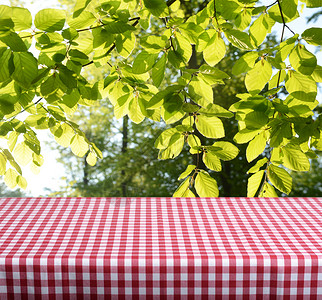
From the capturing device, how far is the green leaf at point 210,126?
4.37 feet

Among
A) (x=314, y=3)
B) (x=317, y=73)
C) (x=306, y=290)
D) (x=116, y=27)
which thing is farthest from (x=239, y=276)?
(x=314, y=3)

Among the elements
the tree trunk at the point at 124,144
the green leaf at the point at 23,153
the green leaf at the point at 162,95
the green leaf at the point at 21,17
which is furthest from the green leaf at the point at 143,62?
the tree trunk at the point at 124,144

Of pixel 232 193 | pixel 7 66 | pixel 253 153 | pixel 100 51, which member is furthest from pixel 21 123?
pixel 232 193

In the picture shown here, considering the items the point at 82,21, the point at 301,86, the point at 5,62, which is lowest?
the point at 301,86

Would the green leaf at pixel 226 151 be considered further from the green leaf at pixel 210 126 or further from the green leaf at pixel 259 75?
the green leaf at pixel 259 75

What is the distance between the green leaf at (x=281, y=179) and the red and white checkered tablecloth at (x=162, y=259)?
21.4 inches

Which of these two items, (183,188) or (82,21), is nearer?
(82,21)

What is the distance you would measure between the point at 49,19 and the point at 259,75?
0.72m

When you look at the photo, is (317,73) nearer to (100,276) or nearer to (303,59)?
(303,59)

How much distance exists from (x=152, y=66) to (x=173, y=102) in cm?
Result: 15

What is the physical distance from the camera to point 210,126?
4.44 feet

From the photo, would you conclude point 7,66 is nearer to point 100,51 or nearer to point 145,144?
point 100,51

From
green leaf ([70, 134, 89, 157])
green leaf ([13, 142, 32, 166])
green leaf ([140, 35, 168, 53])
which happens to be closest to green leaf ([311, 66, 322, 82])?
green leaf ([140, 35, 168, 53])

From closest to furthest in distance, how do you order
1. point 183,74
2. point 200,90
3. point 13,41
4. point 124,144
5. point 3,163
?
point 13,41 → point 200,90 → point 183,74 → point 3,163 → point 124,144
